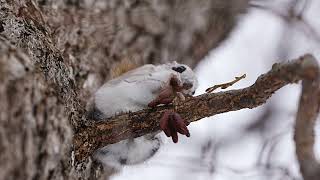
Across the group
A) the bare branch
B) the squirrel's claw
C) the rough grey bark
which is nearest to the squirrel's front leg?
the squirrel's claw

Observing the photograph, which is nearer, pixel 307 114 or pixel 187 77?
pixel 307 114

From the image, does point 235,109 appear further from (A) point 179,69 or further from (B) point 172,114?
(A) point 179,69

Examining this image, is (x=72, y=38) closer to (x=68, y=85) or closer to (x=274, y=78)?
(x=68, y=85)

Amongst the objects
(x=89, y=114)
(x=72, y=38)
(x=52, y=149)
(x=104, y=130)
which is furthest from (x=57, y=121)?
(x=72, y=38)

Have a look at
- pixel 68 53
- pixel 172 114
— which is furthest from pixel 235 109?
pixel 68 53

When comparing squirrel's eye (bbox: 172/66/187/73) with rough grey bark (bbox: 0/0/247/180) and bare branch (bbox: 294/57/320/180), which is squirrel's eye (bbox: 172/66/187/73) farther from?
bare branch (bbox: 294/57/320/180)

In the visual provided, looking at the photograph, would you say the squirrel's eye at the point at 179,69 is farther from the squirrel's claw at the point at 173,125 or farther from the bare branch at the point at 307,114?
the bare branch at the point at 307,114

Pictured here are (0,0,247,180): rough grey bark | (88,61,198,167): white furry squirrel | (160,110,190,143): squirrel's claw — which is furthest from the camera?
(88,61,198,167): white furry squirrel
